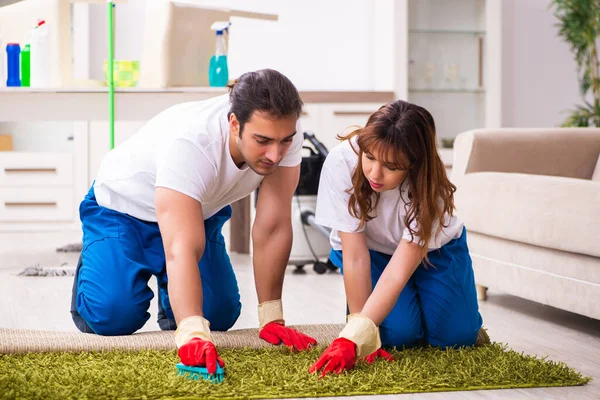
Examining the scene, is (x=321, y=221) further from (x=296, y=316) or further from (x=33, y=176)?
(x=33, y=176)

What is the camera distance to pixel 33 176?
5.02 meters

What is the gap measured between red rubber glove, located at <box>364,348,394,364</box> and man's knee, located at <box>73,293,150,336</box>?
2.00ft

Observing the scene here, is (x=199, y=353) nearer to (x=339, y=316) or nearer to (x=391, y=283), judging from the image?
(x=391, y=283)

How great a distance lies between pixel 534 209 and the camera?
2.49m

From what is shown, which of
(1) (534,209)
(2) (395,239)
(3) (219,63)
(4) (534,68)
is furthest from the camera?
(4) (534,68)

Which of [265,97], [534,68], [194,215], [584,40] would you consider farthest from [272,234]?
[534,68]

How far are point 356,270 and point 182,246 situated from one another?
42 centimetres

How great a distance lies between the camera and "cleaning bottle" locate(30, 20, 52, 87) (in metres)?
3.61

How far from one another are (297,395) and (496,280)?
1.31 meters

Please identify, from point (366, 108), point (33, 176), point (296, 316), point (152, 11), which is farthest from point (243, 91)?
point (33, 176)

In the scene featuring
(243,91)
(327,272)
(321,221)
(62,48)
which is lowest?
(327,272)

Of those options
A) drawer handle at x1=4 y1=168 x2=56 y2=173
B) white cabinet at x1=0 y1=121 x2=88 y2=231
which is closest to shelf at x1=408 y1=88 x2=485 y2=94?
white cabinet at x1=0 y1=121 x2=88 y2=231

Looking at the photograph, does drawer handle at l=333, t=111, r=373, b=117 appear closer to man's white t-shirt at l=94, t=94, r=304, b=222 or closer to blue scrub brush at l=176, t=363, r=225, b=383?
man's white t-shirt at l=94, t=94, r=304, b=222

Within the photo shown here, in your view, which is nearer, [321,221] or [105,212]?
[321,221]
